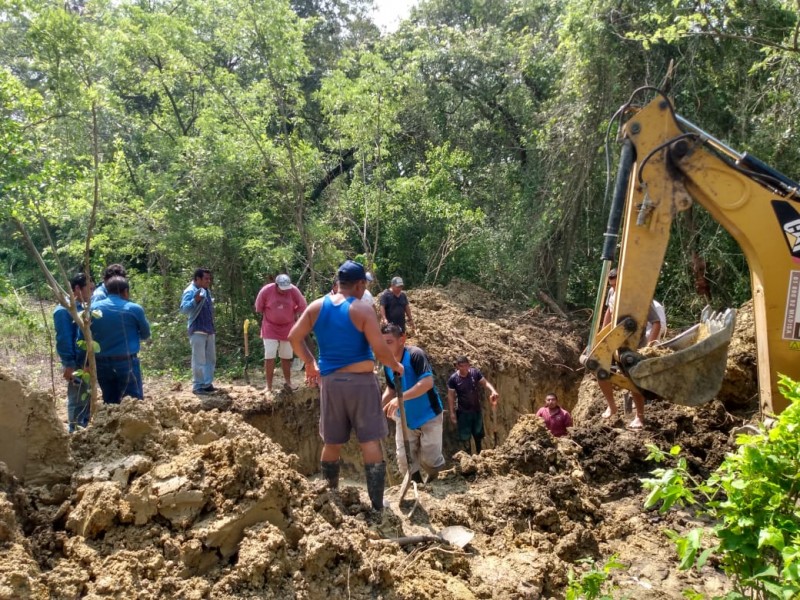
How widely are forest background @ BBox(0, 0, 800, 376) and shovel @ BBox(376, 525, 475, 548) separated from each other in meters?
4.36

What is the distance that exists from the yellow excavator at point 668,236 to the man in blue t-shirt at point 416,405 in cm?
165

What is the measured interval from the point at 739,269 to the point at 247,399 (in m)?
8.45

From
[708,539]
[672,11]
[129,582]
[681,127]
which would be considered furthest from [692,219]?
[129,582]

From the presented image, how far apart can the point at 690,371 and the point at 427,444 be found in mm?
2653

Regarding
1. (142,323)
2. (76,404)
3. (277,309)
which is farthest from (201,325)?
(76,404)

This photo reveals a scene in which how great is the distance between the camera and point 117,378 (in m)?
6.71

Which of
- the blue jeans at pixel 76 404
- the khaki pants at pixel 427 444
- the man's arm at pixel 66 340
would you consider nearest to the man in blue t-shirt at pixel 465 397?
the khaki pants at pixel 427 444

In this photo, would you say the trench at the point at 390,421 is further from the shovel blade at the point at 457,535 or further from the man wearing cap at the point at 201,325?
the shovel blade at the point at 457,535

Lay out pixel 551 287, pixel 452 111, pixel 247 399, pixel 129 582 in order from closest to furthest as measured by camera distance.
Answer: pixel 129 582, pixel 247 399, pixel 551 287, pixel 452 111

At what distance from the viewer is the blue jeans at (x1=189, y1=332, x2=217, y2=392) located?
8.63 meters

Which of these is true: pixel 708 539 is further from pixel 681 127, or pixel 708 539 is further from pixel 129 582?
pixel 129 582

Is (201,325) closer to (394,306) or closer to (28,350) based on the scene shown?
Answer: (394,306)

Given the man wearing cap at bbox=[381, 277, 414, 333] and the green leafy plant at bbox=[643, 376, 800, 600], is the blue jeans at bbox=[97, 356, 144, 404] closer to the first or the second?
the man wearing cap at bbox=[381, 277, 414, 333]

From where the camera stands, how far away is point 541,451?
6.38 meters
